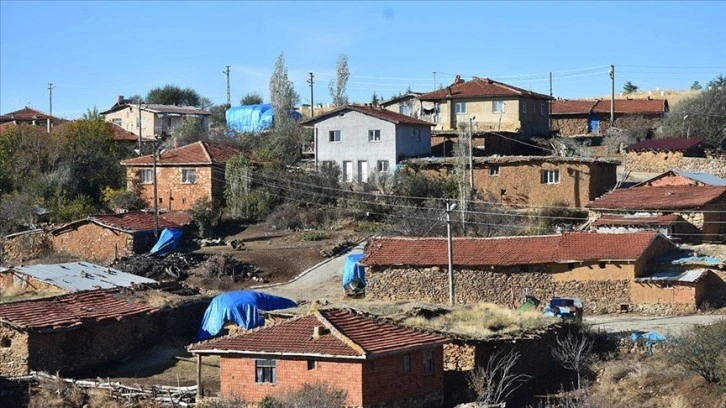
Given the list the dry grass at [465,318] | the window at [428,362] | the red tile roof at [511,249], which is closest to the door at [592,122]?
the red tile roof at [511,249]

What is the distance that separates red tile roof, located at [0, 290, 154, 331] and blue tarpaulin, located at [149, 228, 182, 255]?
1179 centimetres

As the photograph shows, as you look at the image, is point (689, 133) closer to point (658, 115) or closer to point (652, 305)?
point (658, 115)

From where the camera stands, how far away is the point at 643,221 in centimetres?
4722

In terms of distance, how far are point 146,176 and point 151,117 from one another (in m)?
17.8

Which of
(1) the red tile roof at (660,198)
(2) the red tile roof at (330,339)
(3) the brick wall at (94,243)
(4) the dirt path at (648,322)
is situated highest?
(1) the red tile roof at (660,198)

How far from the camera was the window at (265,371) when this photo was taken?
30.3 meters

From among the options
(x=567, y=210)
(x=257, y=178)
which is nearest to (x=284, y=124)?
(x=257, y=178)

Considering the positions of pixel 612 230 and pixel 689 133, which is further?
A: pixel 689 133

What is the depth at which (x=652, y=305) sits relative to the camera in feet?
137

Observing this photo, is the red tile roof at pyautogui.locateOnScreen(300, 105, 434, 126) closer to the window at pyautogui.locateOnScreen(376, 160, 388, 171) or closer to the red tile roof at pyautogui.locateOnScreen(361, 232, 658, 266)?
the window at pyautogui.locateOnScreen(376, 160, 388, 171)

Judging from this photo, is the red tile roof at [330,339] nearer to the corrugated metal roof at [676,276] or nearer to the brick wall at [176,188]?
the corrugated metal roof at [676,276]

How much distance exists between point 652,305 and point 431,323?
1033 centimetres

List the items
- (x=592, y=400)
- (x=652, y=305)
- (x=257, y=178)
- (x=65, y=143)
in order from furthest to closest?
(x=65, y=143), (x=257, y=178), (x=652, y=305), (x=592, y=400)

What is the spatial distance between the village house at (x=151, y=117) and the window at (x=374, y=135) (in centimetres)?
1877
